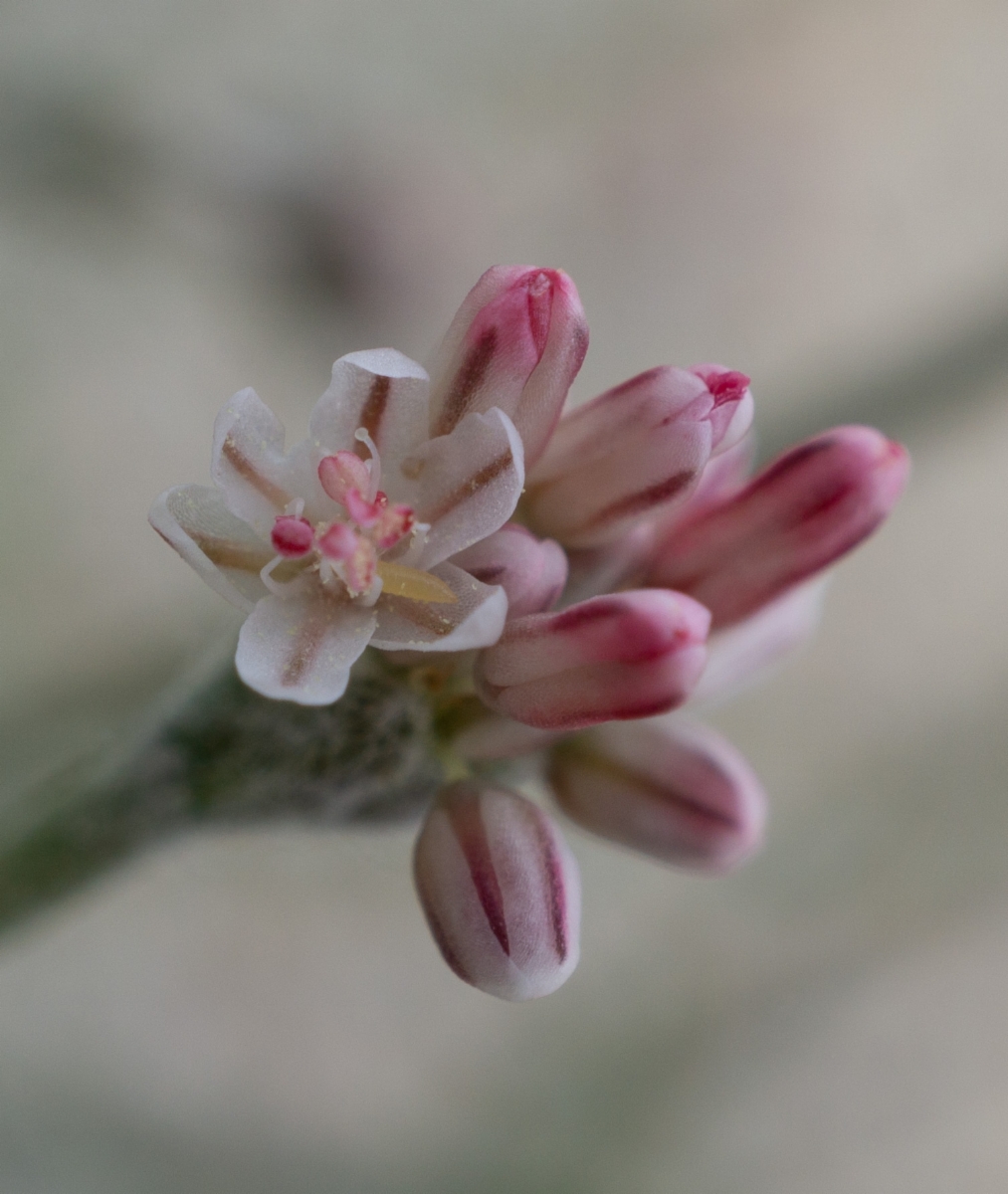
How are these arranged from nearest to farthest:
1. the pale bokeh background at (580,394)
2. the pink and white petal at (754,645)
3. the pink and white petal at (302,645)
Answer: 1. the pink and white petal at (302,645)
2. the pink and white petal at (754,645)
3. the pale bokeh background at (580,394)

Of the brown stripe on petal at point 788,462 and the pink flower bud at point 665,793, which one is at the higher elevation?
the brown stripe on petal at point 788,462

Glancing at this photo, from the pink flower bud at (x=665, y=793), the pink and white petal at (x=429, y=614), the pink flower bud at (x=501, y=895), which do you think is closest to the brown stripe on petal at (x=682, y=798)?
the pink flower bud at (x=665, y=793)

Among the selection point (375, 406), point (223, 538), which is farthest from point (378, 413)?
point (223, 538)

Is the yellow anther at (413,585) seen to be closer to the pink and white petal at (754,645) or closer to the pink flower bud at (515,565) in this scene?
the pink flower bud at (515,565)

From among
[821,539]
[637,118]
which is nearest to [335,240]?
[637,118]

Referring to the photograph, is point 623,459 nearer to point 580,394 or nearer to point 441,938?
point 441,938

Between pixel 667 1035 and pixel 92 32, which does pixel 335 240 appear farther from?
pixel 667 1035

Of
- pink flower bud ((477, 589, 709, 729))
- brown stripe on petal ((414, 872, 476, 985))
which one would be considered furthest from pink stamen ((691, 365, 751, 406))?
brown stripe on petal ((414, 872, 476, 985))
